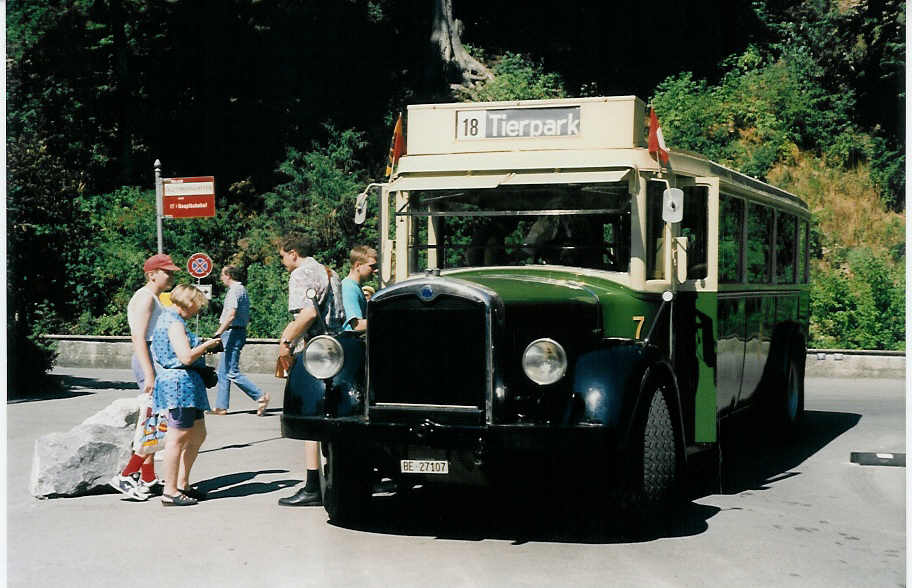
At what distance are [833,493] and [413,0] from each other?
3375 cm

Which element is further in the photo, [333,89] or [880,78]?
[333,89]

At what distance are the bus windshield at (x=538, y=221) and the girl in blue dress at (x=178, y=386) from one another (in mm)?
1835

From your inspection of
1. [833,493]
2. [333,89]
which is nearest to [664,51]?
[333,89]

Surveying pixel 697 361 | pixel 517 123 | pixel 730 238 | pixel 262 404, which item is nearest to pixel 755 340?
pixel 730 238

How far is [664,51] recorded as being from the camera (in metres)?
38.7

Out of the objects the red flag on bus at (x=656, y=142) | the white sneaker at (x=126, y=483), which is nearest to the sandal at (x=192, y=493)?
the white sneaker at (x=126, y=483)

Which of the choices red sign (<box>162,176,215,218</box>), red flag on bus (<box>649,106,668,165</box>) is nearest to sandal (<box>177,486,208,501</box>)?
red flag on bus (<box>649,106,668,165</box>)

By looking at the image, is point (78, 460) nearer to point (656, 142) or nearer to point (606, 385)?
point (606, 385)

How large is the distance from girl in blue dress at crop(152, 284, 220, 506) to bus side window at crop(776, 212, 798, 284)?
20.2 feet

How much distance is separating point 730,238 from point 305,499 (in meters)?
4.08

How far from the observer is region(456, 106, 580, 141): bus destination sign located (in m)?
8.88

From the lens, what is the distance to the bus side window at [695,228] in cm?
946

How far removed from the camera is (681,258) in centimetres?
884

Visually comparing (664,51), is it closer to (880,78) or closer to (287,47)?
(880,78)
